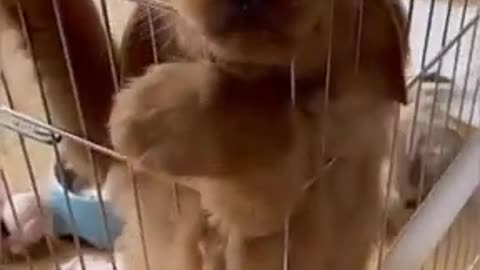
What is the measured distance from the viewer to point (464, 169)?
1.06 metres

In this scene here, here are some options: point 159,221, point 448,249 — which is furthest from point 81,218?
point 448,249

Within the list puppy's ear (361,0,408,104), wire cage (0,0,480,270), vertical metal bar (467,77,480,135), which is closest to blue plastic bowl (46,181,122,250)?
wire cage (0,0,480,270)

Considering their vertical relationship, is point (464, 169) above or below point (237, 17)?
below

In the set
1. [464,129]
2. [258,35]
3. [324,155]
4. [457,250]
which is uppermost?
[258,35]

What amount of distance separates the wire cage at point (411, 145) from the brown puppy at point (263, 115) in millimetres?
37

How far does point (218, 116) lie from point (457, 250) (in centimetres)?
60

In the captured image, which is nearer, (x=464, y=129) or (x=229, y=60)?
(x=229, y=60)

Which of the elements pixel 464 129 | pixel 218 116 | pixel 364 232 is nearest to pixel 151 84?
pixel 218 116

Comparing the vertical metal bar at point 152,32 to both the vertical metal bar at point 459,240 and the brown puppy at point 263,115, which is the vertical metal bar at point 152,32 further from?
the vertical metal bar at point 459,240

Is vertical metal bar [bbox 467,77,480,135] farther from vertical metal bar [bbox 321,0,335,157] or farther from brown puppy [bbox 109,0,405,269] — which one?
vertical metal bar [bbox 321,0,335,157]

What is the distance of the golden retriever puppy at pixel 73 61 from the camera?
35.1 inches

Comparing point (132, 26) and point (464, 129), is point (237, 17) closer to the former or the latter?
point (132, 26)

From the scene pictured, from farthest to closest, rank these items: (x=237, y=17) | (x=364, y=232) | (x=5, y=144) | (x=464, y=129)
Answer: (x=5, y=144)
(x=464, y=129)
(x=364, y=232)
(x=237, y=17)

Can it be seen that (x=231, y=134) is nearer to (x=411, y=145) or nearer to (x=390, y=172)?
(x=390, y=172)
